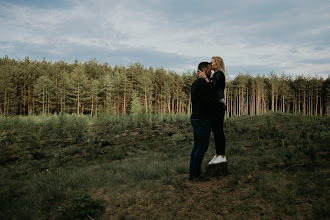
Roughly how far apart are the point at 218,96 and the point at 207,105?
0.32 meters

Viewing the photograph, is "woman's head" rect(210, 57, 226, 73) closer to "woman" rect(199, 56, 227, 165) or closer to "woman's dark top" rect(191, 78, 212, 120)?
"woman" rect(199, 56, 227, 165)

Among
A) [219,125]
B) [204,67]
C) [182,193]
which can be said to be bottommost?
[182,193]

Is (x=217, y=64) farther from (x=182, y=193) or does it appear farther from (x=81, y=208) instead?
(x=81, y=208)

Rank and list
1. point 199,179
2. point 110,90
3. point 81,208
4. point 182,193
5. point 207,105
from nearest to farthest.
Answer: point 81,208, point 182,193, point 207,105, point 199,179, point 110,90

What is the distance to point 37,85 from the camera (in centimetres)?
5153

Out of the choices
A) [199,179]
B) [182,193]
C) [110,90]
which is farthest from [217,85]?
[110,90]

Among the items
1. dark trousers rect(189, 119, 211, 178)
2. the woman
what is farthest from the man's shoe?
the woman

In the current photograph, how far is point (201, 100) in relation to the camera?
4598mm

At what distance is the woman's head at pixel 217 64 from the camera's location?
4.70m

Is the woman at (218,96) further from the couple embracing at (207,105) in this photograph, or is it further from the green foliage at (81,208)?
the green foliage at (81,208)

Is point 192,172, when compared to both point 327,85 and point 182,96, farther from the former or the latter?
point 327,85

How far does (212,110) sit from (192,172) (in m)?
1.61

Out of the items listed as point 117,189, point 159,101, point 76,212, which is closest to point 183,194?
point 117,189

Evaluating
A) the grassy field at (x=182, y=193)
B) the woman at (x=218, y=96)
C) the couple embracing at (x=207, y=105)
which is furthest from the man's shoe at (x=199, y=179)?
the woman at (x=218, y=96)
